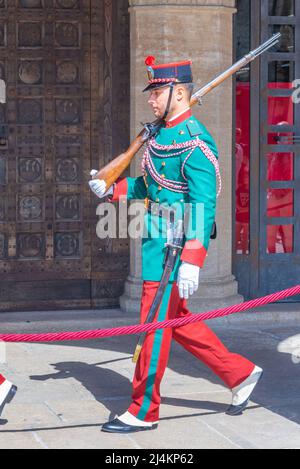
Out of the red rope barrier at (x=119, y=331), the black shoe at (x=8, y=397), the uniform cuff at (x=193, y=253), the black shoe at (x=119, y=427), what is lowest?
the black shoe at (x=119, y=427)

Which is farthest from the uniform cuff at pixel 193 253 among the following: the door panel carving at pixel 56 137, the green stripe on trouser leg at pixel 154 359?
the door panel carving at pixel 56 137

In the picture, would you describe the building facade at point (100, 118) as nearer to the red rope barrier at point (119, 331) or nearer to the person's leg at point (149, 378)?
the person's leg at point (149, 378)

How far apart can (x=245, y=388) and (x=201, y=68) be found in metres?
3.51

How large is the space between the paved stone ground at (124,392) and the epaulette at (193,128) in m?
1.57

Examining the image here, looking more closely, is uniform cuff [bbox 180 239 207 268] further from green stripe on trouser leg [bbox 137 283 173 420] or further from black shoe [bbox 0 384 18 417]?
black shoe [bbox 0 384 18 417]

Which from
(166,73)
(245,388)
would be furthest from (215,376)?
(166,73)

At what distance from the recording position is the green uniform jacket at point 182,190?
247 inches

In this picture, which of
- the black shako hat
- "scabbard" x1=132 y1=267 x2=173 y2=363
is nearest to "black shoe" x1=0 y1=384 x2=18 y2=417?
"scabbard" x1=132 y1=267 x2=173 y2=363

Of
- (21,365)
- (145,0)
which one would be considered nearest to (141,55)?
(145,0)

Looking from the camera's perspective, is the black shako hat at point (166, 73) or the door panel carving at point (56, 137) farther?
the door panel carving at point (56, 137)

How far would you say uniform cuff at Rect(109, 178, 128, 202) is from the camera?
674cm

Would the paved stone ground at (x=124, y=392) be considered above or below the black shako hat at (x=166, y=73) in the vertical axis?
below

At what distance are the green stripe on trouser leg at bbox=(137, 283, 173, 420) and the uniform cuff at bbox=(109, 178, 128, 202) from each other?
64cm

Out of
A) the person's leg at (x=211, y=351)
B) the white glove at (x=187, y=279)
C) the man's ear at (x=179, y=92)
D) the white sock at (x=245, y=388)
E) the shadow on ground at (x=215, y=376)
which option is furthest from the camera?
the shadow on ground at (x=215, y=376)
